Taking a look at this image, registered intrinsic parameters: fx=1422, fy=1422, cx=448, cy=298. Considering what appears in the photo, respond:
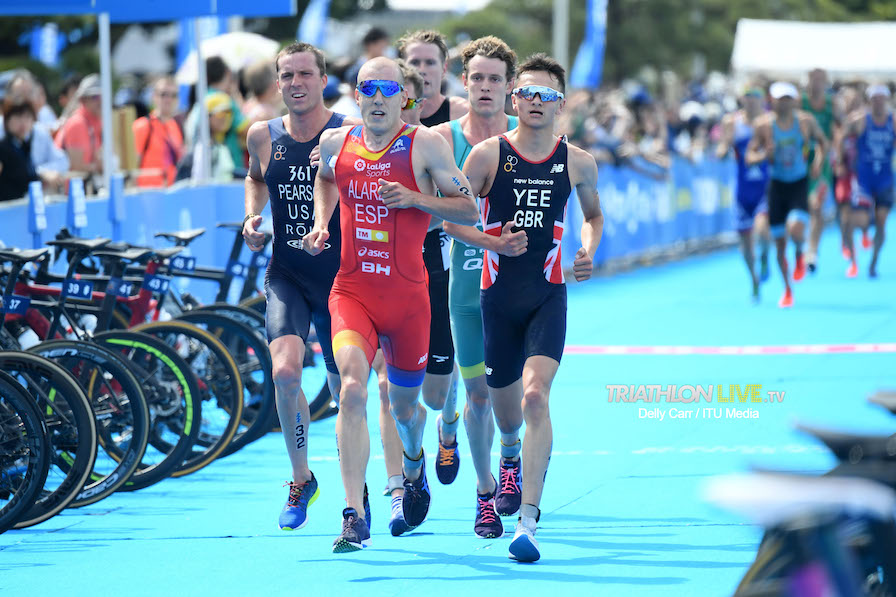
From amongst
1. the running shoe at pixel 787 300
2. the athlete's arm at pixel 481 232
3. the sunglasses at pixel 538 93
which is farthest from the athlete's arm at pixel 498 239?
the running shoe at pixel 787 300

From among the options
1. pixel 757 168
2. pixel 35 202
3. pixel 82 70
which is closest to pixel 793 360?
pixel 757 168

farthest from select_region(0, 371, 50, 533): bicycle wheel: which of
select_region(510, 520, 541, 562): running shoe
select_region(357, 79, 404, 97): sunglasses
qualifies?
select_region(510, 520, 541, 562): running shoe

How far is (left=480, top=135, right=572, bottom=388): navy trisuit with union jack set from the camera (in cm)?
666

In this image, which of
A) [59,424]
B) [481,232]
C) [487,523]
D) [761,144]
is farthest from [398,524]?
[761,144]

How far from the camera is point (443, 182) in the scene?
6.56m

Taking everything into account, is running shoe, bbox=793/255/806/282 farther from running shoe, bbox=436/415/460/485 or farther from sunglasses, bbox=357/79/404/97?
sunglasses, bbox=357/79/404/97

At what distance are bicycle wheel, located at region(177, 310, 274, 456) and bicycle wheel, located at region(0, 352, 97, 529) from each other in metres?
1.47

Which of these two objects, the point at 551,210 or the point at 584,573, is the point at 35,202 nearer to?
the point at 551,210

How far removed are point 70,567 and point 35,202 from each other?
12.1ft

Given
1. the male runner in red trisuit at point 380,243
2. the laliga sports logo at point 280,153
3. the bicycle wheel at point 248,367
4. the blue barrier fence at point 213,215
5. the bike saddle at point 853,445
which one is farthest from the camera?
the blue barrier fence at point 213,215

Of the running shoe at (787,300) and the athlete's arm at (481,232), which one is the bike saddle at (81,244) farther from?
the running shoe at (787,300)

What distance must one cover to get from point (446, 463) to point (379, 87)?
93.7 inches

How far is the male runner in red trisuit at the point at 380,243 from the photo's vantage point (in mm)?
6438

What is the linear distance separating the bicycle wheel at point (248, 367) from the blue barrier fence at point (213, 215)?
1.55 metres
